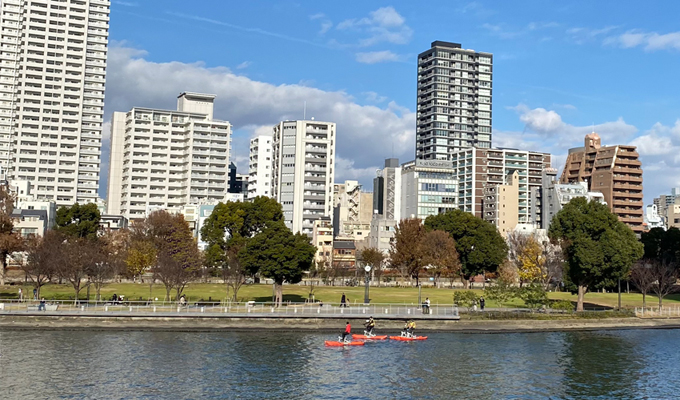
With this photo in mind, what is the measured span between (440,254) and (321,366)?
2749 inches

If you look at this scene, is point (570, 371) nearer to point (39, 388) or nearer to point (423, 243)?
point (39, 388)

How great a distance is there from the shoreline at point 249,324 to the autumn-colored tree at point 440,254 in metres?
45.0

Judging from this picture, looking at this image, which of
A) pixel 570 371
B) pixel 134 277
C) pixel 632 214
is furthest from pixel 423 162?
pixel 570 371

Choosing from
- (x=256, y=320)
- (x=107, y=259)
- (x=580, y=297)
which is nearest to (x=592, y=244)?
(x=580, y=297)

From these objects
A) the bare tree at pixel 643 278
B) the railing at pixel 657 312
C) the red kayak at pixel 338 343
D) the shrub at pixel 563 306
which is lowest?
the red kayak at pixel 338 343

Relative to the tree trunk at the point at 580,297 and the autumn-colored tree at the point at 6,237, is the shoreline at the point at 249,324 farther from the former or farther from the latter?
the autumn-colored tree at the point at 6,237

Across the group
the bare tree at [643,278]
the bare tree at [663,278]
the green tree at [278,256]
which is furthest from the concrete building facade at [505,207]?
the green tree at [278,256]

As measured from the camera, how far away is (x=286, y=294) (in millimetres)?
96438

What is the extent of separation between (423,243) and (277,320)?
56610 millimetres

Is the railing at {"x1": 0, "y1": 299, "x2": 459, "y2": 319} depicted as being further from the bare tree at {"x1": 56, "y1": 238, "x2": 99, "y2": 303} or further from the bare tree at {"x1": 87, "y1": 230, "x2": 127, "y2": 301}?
the bare tree at {"x1": 87, "y1": 230, "x2": 127, "y2": 301}

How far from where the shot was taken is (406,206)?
19525cm

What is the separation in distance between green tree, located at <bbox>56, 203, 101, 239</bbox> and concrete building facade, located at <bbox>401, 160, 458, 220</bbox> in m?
87.8

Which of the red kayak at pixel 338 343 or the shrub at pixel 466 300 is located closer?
the red kayak at pixel 338 343

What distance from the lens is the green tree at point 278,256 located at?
7719cm
